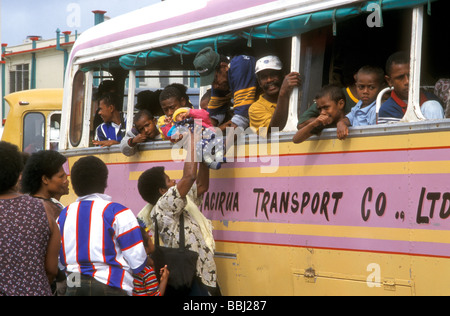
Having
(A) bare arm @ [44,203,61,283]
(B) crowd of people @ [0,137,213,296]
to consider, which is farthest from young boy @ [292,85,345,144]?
(A) bare arm @ [44,203,61,283]

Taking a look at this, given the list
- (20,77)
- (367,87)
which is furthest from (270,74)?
(20,77)

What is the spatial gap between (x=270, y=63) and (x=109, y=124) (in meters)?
2.78

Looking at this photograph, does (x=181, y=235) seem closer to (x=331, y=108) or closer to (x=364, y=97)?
(x=331, y=108)

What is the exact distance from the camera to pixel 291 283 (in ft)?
19.7

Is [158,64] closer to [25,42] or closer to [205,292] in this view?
[205,292]

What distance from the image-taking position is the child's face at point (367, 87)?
18.3 ft

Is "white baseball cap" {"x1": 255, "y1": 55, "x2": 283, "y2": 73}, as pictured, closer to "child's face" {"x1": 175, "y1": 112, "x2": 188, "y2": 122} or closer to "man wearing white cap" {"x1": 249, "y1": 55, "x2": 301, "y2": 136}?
"man wearing white cap" {"x1": 249, "y1": 55, "x2": 301, "y2": 136}

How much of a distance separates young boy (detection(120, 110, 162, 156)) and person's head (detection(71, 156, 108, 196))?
7.57ft

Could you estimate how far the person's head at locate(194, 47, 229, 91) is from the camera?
6523 mm

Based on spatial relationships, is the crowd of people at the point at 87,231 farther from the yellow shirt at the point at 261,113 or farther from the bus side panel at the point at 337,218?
the yellow shirt at the point at 261,113

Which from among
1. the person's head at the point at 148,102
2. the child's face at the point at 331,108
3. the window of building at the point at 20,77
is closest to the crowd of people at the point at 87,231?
the child's face at the point at 331,108

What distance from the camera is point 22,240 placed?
4152 mm

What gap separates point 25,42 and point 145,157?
2388 centimetres

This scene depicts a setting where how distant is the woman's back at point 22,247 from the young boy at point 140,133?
327cm
